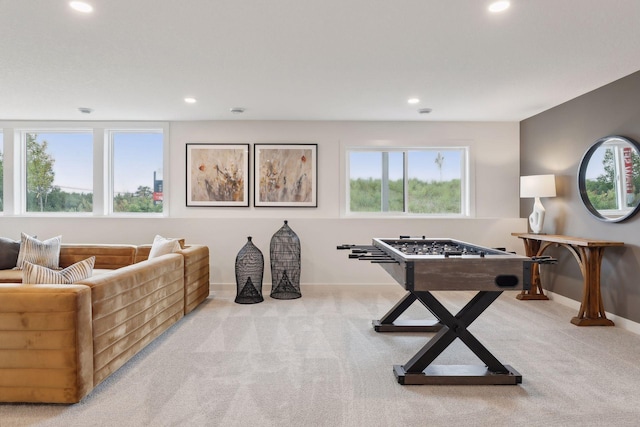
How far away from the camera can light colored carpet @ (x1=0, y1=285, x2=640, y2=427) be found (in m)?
2.11

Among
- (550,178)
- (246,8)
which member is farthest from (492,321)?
(246,8)

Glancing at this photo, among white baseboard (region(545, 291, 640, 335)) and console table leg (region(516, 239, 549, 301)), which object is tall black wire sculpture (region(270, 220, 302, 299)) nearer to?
console table leg (region(516, 239, 549, 301))

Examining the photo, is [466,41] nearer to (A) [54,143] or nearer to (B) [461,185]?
(B) [461,185]

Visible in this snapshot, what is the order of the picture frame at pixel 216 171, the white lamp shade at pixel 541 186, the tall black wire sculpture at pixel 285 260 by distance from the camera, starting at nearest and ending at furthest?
1. the white lamp shade at pixel 541 186
2. the tall black wire sculpture at pixel 285 260
3. the picture frame at pixel 216 171

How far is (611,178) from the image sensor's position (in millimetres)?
3865

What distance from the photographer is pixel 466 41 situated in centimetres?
288

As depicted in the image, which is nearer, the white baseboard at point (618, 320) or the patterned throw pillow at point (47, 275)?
the patterned throw pillow at point (47, 275)

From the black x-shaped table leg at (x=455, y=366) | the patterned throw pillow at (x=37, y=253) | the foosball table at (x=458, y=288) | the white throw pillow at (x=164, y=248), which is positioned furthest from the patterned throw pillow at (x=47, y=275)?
the patterned throw pillow at (x=37, y=253)

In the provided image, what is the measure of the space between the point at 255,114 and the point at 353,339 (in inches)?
127

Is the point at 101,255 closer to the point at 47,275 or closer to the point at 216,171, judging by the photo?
the point at 216,171

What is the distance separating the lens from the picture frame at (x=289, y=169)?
5.52m

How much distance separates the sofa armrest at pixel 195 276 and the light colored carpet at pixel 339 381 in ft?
0.88

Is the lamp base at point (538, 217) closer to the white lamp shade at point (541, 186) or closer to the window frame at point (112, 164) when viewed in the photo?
the white lamp shade at point (541, 186)

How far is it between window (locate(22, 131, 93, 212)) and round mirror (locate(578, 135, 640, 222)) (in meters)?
6.43
